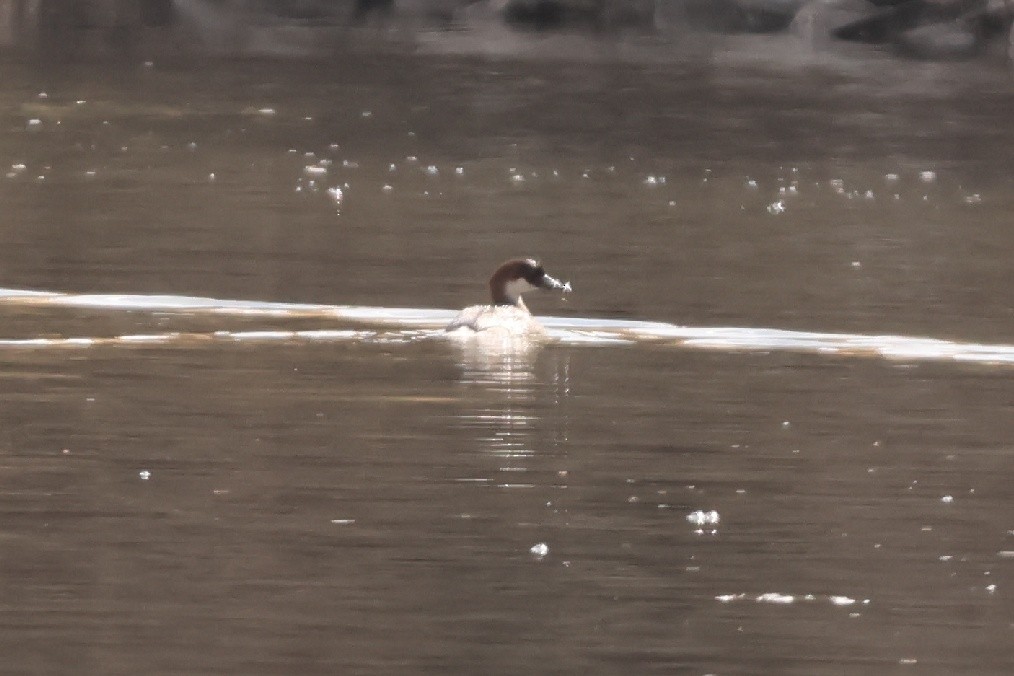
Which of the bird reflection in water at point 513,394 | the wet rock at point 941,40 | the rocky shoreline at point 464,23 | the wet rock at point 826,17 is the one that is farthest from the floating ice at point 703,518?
the wet rock at point 826,17

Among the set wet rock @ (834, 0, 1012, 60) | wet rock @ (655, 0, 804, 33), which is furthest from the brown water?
wet rock @ (655, 0, 804, 33)

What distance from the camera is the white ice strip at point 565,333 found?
15.1 m

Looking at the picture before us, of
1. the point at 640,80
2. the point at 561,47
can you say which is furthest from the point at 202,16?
the point at 640,80

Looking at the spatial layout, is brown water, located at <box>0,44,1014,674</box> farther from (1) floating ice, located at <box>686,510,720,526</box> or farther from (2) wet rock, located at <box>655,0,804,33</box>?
(2) wet rock, located at <box>655,0,804,33</box>

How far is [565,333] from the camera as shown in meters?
16.0

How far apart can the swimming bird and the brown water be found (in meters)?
0.45

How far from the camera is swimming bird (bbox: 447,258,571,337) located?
604 inches

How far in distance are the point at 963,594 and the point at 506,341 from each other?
21.2 feet

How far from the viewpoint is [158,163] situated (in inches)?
1162

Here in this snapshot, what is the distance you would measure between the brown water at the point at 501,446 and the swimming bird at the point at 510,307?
0.45 meters

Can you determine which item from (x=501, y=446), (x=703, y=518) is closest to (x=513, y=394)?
(x=501, y=446)

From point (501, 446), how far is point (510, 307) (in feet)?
13.2

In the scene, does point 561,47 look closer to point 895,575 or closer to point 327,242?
point 327,242

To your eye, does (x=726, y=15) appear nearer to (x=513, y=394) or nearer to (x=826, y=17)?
(x=826, y=17)
